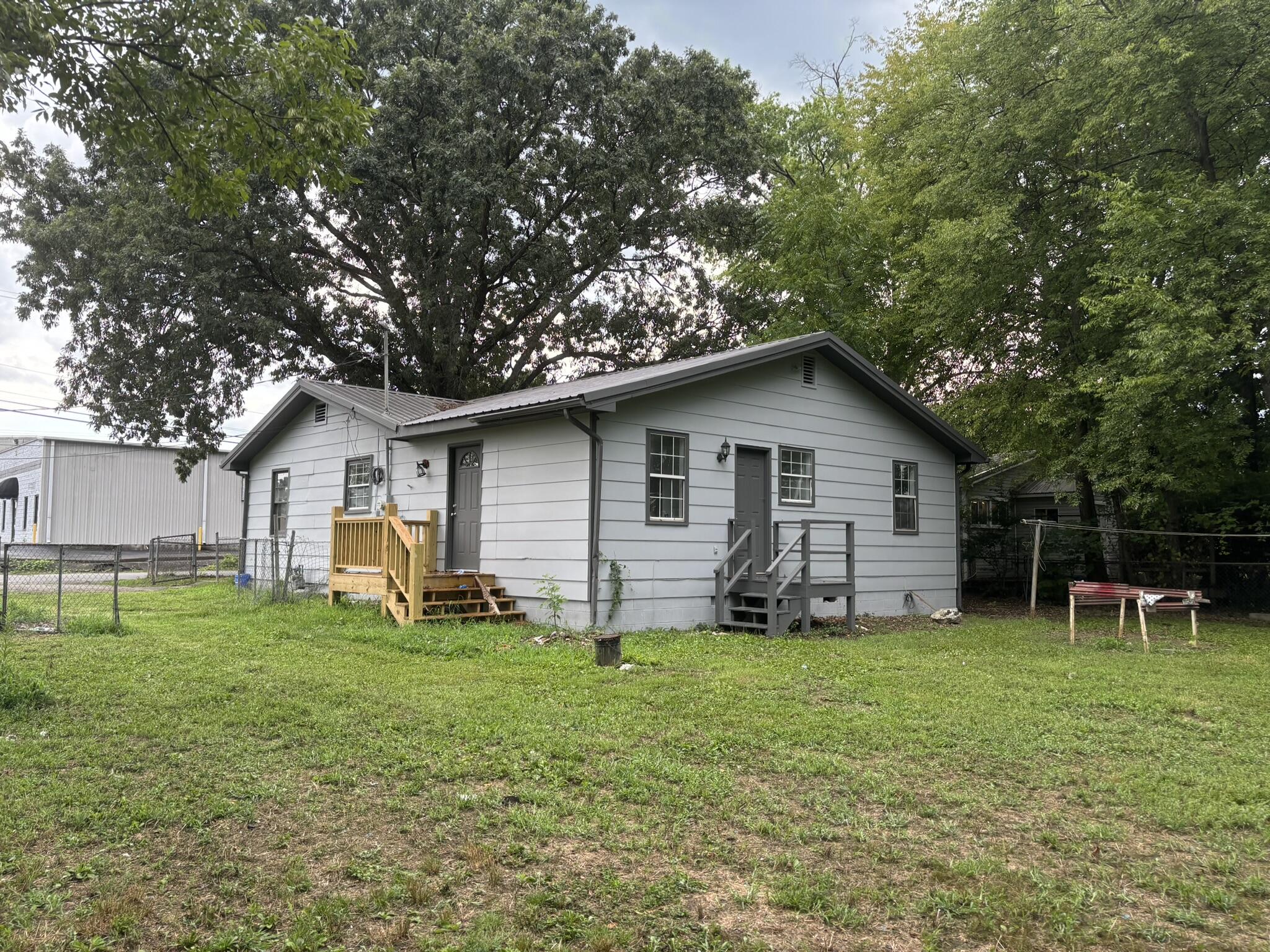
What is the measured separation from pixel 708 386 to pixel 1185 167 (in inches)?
392

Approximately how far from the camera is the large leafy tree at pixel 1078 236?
13.6 metres

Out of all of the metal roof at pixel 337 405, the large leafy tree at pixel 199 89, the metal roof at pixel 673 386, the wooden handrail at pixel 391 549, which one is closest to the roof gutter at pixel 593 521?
the metal roof at pixel 673 386

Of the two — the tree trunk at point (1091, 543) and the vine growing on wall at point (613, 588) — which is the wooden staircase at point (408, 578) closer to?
the vine growing on wall at point (613, 588)

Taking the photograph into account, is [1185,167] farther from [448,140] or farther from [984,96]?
[448,140]

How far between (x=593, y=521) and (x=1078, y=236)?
1225 centimetres

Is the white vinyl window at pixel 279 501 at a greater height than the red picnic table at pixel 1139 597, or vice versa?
the white vinyl window at pixel 279 501

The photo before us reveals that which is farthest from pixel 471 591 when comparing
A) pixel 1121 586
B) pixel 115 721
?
pixel 1121 586

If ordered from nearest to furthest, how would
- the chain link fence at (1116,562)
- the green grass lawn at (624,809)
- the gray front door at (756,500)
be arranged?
the green grass lawn at (624,809)
the gray front door at (756,500)
the chain link fence at (1116,562)

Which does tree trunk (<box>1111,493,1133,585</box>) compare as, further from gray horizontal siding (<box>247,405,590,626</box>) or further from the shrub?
the shrub

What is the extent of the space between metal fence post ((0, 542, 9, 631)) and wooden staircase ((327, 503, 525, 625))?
405 cm

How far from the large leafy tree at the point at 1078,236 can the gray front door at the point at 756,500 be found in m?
5.83

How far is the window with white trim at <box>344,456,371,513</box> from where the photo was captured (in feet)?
49.1

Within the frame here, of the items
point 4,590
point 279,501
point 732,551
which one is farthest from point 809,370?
point 4,590

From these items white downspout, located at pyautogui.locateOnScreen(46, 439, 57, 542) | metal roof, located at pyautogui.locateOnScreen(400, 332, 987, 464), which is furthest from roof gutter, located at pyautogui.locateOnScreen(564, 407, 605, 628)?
white downspout, located at pyautogui.locateOnScreen(46, 439, 57, 542)
